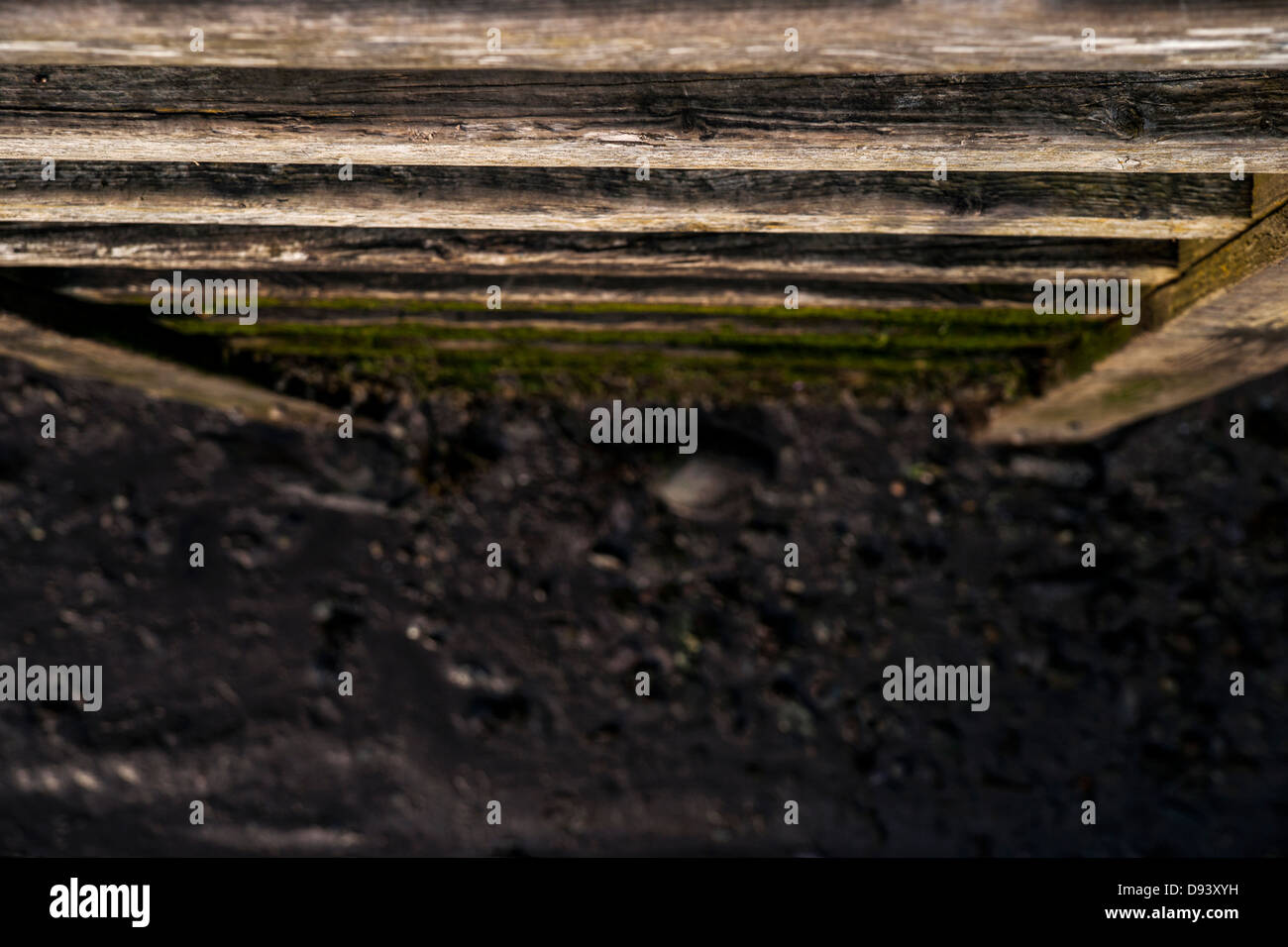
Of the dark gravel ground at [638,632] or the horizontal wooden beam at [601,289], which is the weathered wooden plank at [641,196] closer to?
the horizontal wooden beam at [601,289]

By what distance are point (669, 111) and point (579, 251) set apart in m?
0.77

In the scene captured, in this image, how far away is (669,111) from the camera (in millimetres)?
1646

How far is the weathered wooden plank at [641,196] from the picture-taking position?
1953 mm

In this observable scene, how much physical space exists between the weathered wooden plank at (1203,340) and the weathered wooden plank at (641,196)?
0.42 ft

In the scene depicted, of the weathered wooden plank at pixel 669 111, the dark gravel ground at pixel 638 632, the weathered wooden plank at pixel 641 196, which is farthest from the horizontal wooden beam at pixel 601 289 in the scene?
the dark gravel ground at pixel 638 632

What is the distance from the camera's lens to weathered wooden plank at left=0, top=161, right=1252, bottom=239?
76.9 inches

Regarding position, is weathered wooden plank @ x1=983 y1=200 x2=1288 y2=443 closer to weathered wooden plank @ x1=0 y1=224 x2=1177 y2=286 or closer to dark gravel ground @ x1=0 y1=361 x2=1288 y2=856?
weathered wooden plank @ x1=0 y1=224 x2=1177 y2=286

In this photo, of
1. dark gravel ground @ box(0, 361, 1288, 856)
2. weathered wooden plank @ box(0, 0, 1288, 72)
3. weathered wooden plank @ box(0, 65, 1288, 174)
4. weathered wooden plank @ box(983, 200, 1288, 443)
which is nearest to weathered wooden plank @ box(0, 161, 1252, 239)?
weathered wooden plank @ box(983, 200, 1288, 443)

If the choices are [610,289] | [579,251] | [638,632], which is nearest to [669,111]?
[579,251]

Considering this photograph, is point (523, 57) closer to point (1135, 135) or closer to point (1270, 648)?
point (1135, 135)

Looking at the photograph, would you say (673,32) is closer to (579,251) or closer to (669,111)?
(669,111)

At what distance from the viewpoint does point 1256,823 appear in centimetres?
395

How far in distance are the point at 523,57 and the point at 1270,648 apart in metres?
4.72
